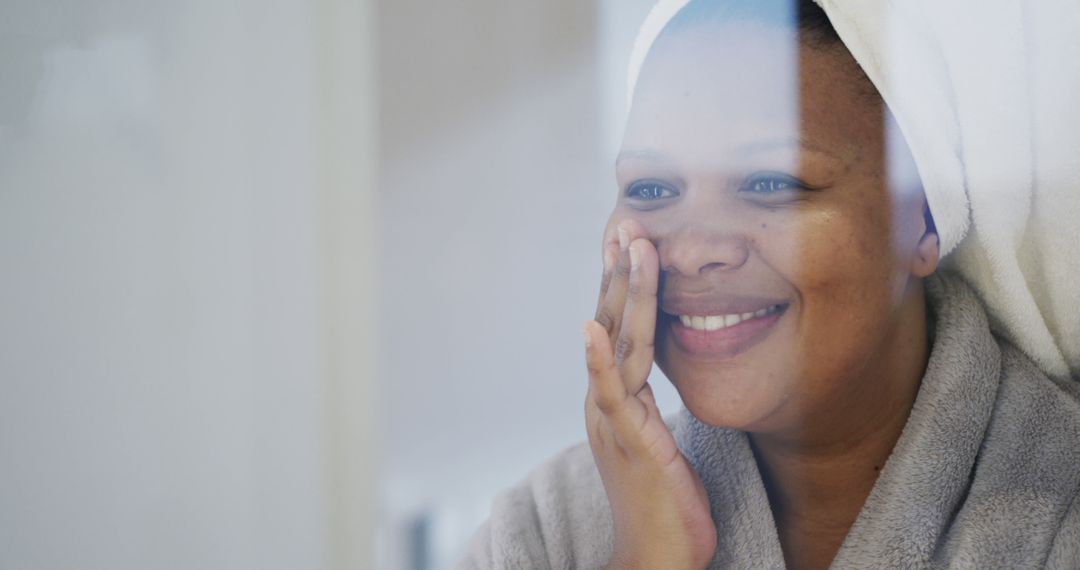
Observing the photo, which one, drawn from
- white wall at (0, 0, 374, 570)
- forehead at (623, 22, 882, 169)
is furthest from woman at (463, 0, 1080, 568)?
white wall at (0, 0, 374, 570)

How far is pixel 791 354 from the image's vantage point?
0.72 metres

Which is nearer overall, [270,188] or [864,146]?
[864,146]

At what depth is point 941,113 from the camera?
694mm

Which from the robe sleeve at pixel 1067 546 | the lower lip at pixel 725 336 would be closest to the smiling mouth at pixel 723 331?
the lower lip at pixel 725 336

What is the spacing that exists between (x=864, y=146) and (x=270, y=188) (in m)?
0.44

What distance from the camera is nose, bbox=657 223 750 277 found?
704 millimetres

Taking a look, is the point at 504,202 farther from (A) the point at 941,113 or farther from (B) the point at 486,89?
(A) the point at 941,113

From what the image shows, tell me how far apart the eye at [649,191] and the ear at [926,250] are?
17 cm

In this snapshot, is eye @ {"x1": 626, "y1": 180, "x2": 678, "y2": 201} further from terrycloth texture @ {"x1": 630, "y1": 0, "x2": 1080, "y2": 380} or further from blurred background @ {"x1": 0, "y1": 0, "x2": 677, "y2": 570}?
terrycloth texture @ {"x1": 630, "y1": 0, "x2": 1080, "y2": 380}

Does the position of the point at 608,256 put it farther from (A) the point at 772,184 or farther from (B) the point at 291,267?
(B) the point at 291,267

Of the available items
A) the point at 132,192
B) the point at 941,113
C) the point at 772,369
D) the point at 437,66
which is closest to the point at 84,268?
the point at 132,192

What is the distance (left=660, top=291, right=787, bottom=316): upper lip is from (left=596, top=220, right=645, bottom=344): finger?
0.03 m

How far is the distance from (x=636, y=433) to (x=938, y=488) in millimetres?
202

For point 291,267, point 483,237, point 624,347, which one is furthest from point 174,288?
point 624,347
